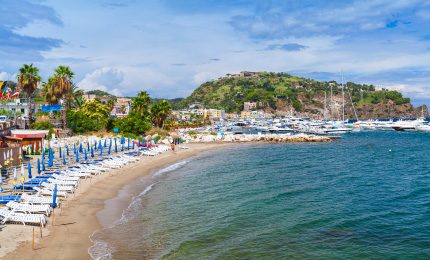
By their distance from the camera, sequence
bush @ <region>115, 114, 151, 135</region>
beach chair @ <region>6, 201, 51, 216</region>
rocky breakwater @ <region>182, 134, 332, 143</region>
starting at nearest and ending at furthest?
beach chair @ <region>6, 201, 51, 216</region>, bush @ <region>115, 114, 151, 135</region>, rocky breakwater @ <region>182, 134, 332, 143</region>

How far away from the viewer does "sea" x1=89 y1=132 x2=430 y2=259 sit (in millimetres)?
16391

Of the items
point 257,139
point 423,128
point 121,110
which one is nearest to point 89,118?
point 257,139

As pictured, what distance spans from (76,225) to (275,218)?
9.92m

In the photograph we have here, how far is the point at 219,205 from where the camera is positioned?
24.6m

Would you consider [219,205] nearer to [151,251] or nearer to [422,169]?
[151,251]

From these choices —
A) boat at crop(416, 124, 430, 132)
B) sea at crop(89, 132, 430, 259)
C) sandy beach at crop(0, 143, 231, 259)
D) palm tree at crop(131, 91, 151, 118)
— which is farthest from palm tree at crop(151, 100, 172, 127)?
boat at crop(416, 124, 430, 132)

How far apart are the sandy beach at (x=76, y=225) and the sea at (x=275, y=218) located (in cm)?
75

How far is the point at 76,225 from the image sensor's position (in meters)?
19.5

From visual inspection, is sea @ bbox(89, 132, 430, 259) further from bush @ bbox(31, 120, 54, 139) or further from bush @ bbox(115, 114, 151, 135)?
bush @ bbox(115, 114, 151, 135)

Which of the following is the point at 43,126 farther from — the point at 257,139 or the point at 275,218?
the point at 275,218

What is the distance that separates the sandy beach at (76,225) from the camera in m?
15.4

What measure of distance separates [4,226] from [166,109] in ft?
225

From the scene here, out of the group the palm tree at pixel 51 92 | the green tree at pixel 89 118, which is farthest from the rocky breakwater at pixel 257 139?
the palm tree at pixel 51 92

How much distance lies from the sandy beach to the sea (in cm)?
75
